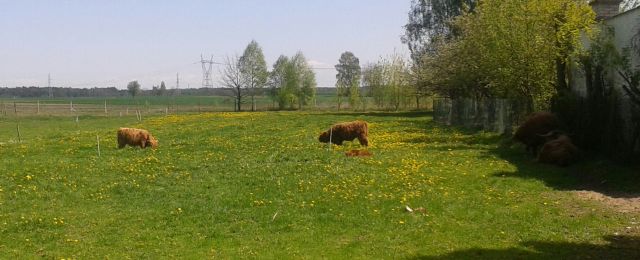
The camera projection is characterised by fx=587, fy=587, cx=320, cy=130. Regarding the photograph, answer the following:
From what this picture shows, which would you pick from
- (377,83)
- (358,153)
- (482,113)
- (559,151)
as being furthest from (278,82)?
(559,151)

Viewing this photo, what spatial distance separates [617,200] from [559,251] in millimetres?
5044

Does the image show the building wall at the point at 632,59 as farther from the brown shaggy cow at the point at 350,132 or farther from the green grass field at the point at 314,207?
the brown shaggy cow at the point at 350,132

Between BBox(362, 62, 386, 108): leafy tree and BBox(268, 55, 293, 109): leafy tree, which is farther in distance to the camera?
BBox(268, 55, 293, 109): leafy tree

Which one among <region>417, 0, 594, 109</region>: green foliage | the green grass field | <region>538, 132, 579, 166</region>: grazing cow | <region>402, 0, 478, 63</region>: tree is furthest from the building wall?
<region>402, 0, 478, 63</region>: tree

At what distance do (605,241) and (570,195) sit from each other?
13.6 ft

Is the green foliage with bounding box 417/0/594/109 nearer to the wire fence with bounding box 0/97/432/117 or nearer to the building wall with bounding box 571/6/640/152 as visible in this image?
the building wall with bounding box 571/6/640/152

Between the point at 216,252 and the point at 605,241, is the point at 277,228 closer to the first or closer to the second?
the point at 216,252

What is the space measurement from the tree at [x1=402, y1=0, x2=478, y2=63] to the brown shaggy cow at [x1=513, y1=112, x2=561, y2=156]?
41.6m

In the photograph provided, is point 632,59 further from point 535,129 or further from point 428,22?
point 428,22

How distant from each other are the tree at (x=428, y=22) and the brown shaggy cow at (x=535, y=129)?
4162 cm

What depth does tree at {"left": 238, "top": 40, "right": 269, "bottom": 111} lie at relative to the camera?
97.1 meters

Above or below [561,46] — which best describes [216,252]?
below

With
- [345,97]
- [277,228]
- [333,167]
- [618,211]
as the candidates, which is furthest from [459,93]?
[345,97]

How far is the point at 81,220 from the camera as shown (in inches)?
474
